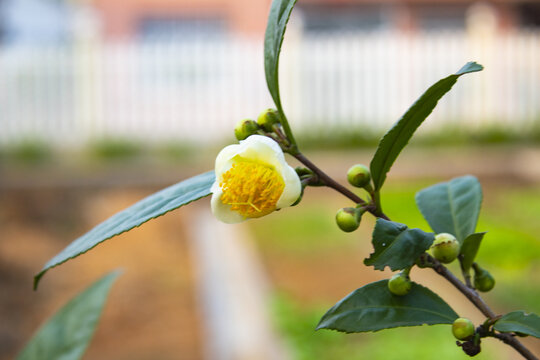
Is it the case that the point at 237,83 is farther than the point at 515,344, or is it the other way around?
the point at 237,83

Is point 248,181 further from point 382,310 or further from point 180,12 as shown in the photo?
point 180,12

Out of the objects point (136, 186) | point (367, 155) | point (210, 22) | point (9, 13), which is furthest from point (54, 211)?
point (9, 13)

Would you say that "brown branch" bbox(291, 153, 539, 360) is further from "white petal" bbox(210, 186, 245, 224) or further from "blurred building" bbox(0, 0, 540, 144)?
"blurred building" bbox(0, 0, 540, 144)

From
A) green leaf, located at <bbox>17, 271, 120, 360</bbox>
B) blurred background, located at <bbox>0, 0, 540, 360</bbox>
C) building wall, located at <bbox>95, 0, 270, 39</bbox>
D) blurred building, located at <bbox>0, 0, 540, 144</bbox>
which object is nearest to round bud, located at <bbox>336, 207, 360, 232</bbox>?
green leaf, located at <bbox>17, 271, 120, 360</bbox>

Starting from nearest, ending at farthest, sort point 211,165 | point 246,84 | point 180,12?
1. point 211,165
2. point 246,84
3. point 180,12

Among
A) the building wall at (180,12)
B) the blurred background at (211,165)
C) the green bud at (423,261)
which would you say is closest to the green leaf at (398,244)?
the green bud at (423,261)

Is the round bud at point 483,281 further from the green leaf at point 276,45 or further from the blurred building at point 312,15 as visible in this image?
the blurred building at point 312,15

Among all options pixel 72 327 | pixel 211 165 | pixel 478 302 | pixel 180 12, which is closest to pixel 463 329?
pixel 478 302
